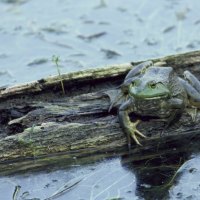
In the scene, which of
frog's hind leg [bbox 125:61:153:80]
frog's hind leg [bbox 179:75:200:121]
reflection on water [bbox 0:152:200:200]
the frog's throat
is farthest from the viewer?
frog's hind leg [bbox 125:61:153:80]

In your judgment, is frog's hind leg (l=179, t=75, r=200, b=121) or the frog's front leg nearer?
the frog's front leg

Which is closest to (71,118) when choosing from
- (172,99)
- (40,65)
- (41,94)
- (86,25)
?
(41,94)

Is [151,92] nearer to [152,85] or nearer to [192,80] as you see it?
[152,85]

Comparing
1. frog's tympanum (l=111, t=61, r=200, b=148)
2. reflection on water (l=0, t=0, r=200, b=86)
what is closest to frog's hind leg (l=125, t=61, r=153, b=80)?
frog's tympanum (l=111, t=61, r=200, b=148)

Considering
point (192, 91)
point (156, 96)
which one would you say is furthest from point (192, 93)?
point (156, 96)

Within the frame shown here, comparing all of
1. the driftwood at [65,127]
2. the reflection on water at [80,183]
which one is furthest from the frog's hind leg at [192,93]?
the reflection on water at [80,183]

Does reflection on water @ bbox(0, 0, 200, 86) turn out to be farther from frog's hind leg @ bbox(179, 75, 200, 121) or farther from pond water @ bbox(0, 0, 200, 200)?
frog's hind leg @ bbox(179, 75, 200, 121)

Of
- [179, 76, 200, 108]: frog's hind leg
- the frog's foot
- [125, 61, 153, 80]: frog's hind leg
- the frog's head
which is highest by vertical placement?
the frog's head
